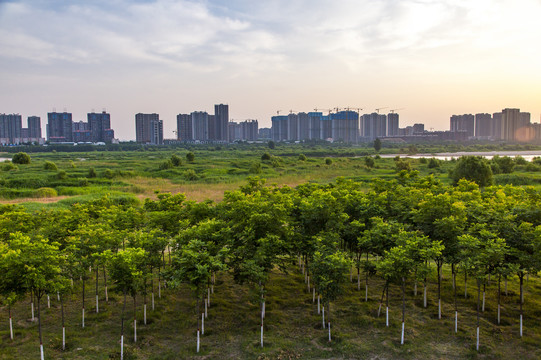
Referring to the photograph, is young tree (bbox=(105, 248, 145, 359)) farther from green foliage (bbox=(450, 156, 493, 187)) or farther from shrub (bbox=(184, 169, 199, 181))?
shrub (bbox=(184, 169, 199, 181))

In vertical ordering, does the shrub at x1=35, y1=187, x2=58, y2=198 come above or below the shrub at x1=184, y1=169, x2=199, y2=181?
below

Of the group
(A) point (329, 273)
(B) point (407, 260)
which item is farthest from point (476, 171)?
(A) point (329, 273)

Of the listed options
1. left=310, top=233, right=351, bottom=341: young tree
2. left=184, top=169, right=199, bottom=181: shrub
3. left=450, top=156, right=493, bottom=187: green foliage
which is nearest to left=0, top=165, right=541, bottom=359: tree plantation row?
left=310, top=233, right=351, bottom=341: young tree

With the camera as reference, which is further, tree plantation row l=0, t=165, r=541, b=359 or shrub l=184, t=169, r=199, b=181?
shrub l=184, t=169, r=199, b=181

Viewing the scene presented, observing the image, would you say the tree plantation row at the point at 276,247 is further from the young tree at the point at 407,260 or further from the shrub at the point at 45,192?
the shrub at the point at 45,192

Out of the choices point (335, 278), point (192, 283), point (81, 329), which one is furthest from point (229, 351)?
point (81, 329)

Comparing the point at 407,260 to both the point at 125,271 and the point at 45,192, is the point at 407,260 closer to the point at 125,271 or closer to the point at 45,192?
the point at 125,271

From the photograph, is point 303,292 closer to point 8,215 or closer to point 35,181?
point 8,215
